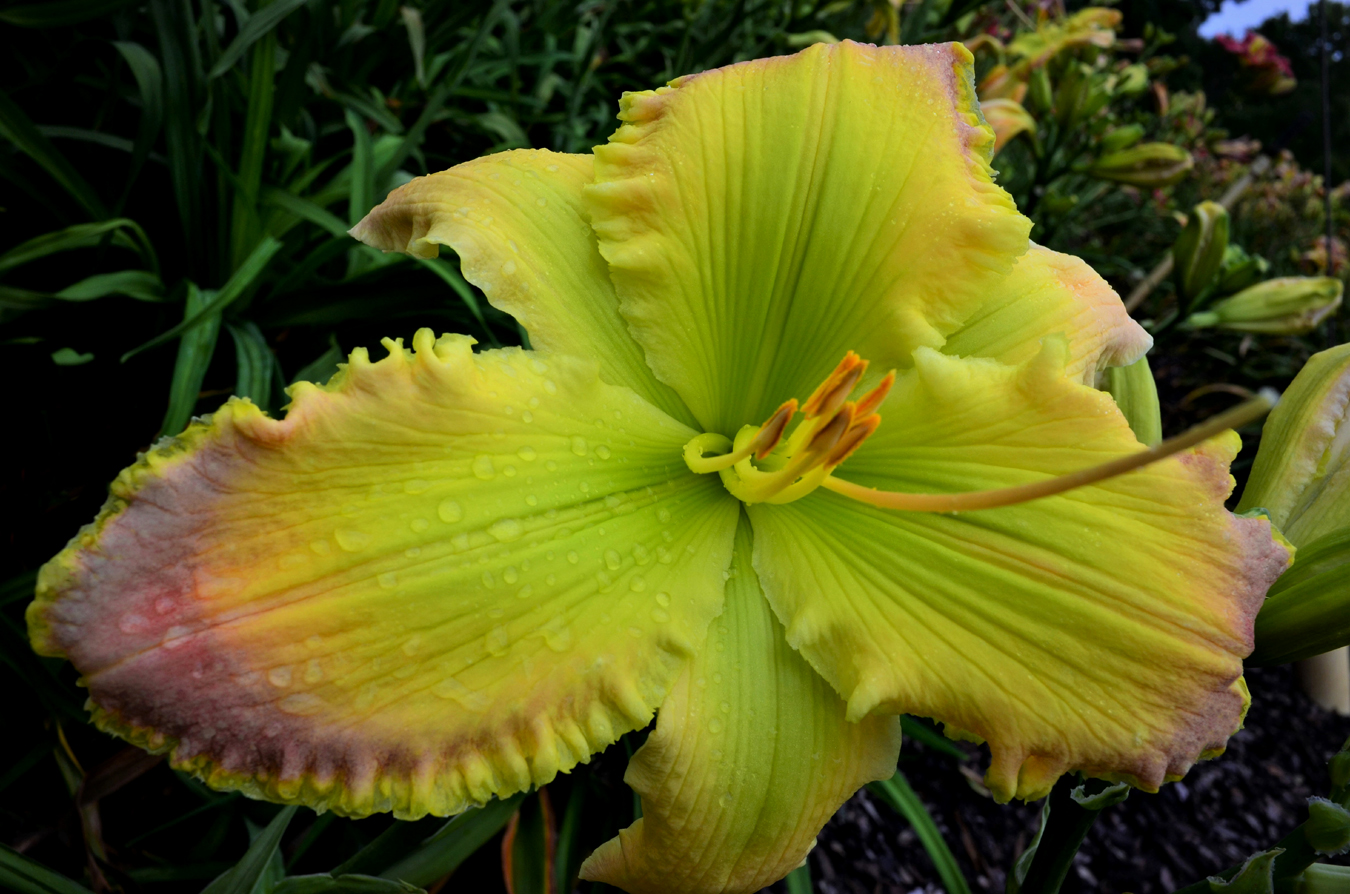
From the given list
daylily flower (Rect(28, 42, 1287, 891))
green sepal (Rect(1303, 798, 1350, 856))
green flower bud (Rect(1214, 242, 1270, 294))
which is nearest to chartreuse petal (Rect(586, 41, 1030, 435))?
daylily flower (Rect(28, 42, 1287, 891))

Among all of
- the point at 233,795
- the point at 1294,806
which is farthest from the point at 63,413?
the point at 1294,806

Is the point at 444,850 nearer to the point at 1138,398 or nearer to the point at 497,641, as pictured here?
the point at 497,641

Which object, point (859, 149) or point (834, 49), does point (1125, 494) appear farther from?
point (834, 49)

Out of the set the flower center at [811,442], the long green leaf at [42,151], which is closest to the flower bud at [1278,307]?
the flower center at [811,442]

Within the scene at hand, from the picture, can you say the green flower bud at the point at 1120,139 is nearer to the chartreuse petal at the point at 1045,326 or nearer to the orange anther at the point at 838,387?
the chartreuse petal at the point at 1045,326

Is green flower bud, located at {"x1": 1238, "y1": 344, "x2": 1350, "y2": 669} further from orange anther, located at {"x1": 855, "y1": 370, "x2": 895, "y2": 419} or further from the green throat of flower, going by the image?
orange anther, located at {"x1": 855, "y1": 370, "x2": 895, "y2": 419}

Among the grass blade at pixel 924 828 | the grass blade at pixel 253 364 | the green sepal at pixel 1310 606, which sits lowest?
the grass blade at pixel 924 828
